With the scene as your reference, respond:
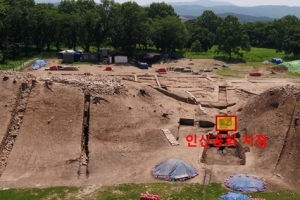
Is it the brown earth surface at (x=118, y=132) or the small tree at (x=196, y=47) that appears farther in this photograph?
the small tree at (x=196, y=47)

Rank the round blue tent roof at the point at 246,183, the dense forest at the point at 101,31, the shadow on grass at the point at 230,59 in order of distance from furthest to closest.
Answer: the shadow on grass at the point at 230,59
the dense forest at the point at 101,31
the round blue tent roof at the point at 246,183

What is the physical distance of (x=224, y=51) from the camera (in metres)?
85.1

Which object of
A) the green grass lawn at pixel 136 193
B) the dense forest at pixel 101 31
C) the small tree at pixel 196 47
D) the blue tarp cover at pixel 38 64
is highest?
the dense forest at pixel 101 31

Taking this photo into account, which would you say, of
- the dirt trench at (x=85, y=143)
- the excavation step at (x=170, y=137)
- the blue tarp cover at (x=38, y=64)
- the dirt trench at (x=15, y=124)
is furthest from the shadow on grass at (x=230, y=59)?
the dirt trench at (x=15, y=124)

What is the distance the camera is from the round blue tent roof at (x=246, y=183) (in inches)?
1086

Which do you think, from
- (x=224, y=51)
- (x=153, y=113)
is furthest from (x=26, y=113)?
(x=224, y=51)

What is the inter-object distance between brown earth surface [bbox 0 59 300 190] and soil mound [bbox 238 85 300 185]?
3.4 inches

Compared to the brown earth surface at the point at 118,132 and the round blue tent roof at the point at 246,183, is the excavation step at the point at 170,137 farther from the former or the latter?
the round blue tent roof at the point at 246,183

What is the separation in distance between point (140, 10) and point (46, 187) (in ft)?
184

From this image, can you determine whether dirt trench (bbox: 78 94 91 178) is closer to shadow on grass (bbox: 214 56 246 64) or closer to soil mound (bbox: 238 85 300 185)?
soil mound (bbox: 238 85 300 185)

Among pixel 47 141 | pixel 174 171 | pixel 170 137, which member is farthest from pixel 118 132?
pixel 174 171

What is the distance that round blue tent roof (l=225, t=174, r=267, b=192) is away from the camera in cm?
2758

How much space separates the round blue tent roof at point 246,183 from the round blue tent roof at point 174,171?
3.19m

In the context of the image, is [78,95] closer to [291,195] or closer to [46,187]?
[46,187]
